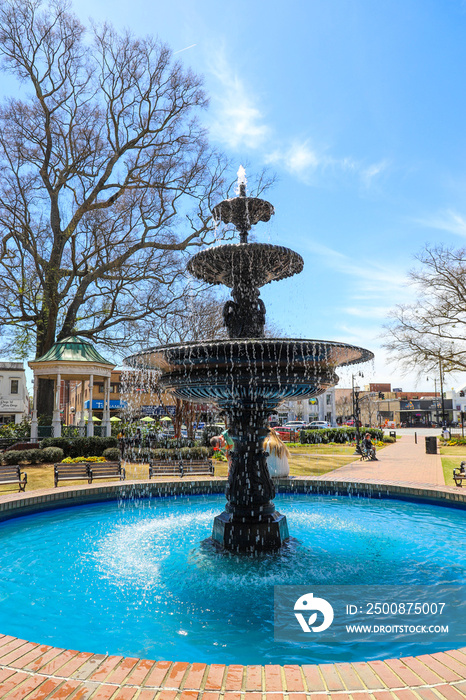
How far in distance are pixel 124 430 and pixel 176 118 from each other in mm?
18059

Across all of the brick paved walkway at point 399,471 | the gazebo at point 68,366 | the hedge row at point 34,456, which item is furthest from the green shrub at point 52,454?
the brick paved walkway at point 399,471

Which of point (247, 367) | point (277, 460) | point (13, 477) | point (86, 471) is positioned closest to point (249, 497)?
point (247, 367)

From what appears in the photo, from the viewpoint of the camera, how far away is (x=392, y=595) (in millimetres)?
4430

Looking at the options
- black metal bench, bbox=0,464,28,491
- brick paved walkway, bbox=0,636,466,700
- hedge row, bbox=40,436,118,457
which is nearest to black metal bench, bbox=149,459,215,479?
black metal bench, bbox=0,464,28,491

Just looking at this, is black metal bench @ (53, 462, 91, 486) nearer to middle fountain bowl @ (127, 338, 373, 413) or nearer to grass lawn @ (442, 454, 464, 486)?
middle fountain bowl @ (127, 338, 373, 413)

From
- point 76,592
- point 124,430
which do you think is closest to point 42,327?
point 124,430

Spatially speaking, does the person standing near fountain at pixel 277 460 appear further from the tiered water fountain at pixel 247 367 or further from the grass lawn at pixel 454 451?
the grass lawn at pixel 454 451

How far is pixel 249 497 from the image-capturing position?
5.89 meters

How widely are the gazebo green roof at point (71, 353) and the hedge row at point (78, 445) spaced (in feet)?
12.8

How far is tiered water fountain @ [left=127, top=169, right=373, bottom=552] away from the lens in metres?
5.02

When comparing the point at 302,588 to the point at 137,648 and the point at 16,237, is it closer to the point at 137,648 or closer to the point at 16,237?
the point at 137,648

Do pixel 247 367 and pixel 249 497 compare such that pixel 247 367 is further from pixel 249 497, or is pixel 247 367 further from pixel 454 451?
pixel 454 451

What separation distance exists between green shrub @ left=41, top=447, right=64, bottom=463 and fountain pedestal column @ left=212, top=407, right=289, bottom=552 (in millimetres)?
13886

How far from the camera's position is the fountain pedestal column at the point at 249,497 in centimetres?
570
